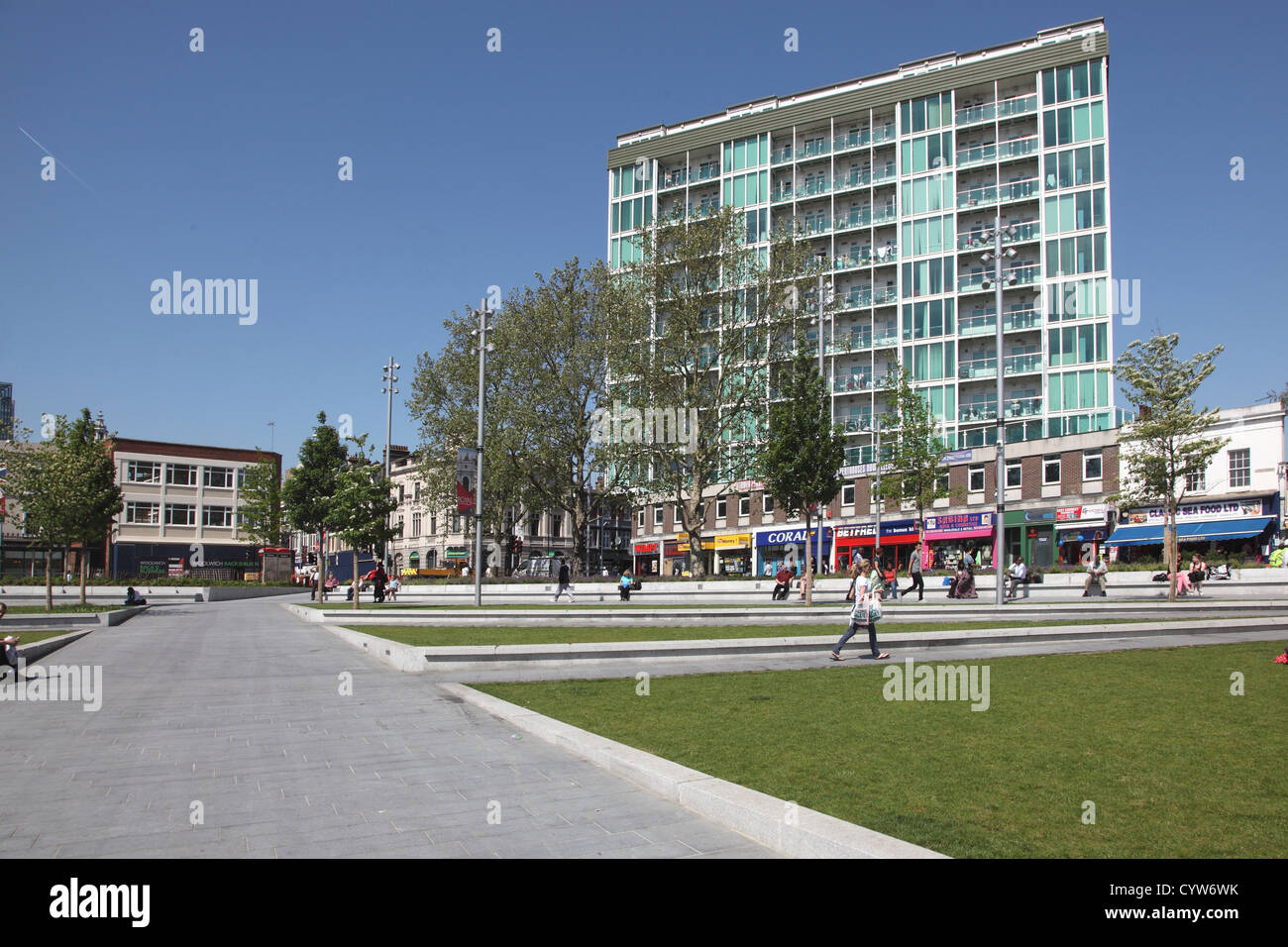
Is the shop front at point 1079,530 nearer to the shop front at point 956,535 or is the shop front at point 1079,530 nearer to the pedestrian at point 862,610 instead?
the shop front at point 956,535

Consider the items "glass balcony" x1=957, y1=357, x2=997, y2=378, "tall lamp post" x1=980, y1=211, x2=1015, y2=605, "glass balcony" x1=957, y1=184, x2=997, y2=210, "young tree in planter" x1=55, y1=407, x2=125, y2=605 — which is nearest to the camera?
"tall lamp post" x1=980, y1=211, x2=1015, y2=605

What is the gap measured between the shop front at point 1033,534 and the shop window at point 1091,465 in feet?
8.57

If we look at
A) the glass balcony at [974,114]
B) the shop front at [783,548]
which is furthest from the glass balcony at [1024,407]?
the glass balcony at [974,114]

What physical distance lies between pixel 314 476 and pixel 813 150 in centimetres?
4404

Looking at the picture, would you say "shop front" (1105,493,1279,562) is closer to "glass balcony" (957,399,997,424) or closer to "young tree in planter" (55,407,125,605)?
"glass balcony" (957,399,997,424)

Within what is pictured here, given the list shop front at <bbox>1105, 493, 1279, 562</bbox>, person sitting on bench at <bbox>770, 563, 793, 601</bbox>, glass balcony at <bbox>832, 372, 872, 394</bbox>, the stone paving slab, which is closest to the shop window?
shop front at <bbox>1105, 493, 1279, 562</bbox>

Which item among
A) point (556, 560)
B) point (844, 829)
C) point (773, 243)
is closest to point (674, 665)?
point (844, 829)

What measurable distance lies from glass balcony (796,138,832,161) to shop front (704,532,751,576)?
29.4 metres

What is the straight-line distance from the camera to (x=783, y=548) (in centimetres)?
6234

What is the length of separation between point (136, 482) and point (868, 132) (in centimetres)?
6448

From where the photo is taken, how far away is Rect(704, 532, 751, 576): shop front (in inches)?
2559

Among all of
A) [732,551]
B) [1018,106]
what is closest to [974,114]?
[1018,106]

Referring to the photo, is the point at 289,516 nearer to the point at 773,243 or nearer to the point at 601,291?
the point at 601,291

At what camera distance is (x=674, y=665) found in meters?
14.7
